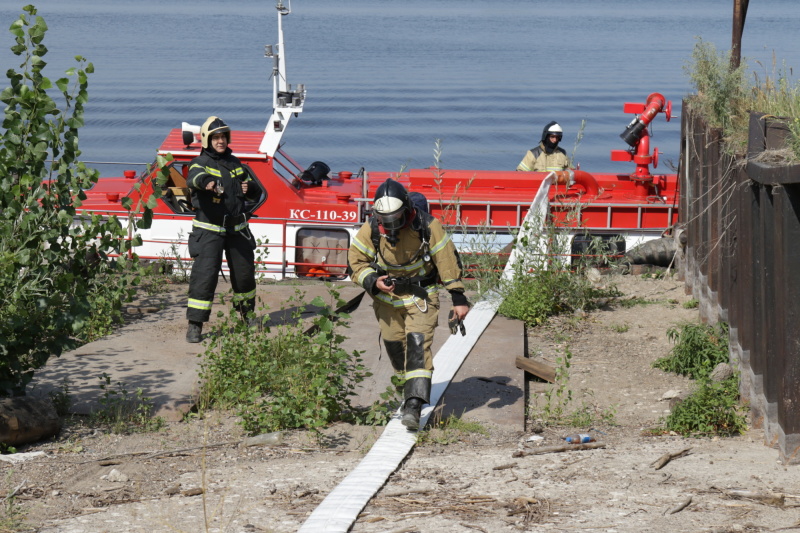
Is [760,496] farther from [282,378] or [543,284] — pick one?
[543,284]

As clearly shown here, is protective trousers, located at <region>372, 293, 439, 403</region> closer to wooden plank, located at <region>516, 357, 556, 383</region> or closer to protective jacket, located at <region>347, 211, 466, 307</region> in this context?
protective jacket, located at <region>347, 211, 466, 307</region>

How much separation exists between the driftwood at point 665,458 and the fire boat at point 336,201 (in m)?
7.01

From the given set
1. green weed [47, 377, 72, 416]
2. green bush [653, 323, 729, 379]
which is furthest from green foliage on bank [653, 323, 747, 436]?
green weed [47, 377, 72, 416]

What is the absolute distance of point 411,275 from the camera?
722 cm

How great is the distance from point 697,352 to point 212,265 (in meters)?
4.65

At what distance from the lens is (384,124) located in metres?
32.7

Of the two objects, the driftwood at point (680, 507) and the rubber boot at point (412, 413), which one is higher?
the rubber boot at point (412, 413)

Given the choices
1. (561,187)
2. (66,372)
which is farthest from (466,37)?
(66,372)

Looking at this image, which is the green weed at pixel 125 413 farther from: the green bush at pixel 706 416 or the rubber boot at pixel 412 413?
the green bush at pixel 706 416

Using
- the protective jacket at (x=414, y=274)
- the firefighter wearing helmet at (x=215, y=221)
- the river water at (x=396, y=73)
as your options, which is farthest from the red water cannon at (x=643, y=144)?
the protective jacket at (x=414, y=274)

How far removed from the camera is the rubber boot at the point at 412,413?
6805mm

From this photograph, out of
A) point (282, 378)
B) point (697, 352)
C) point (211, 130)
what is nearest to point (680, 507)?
Answer: point (282, 378)

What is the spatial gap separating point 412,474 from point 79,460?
87.4 inches

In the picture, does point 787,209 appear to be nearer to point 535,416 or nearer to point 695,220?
point 535,416
